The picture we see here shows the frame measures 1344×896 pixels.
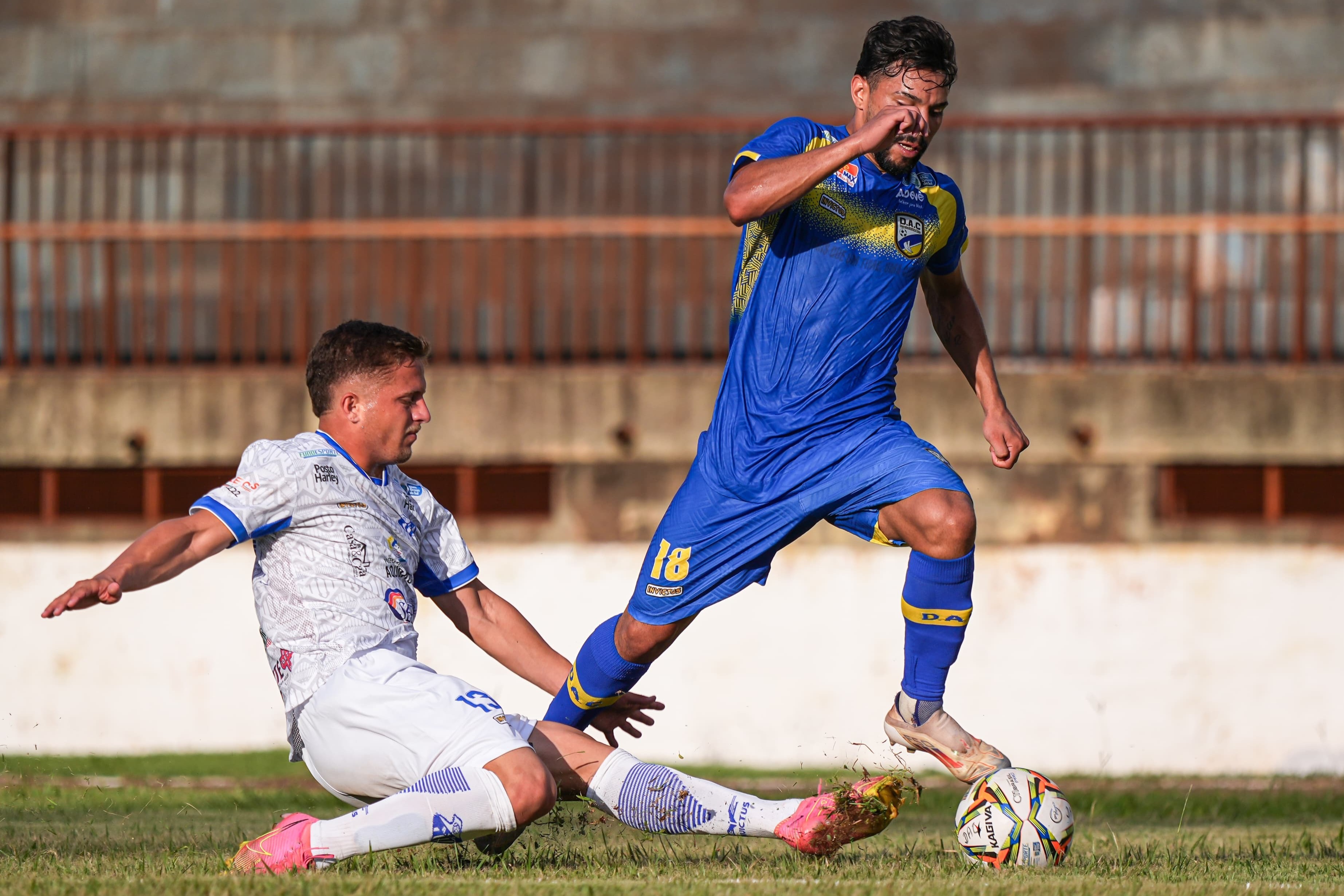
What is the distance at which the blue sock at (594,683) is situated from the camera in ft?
16.9

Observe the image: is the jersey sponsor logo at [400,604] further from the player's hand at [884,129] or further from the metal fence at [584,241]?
the metal fence at [584,241]

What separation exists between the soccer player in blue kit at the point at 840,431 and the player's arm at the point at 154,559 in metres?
1.30

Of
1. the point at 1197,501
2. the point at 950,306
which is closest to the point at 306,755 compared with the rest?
the point at 950,306

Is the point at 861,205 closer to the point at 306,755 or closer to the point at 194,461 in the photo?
the point at 306,755

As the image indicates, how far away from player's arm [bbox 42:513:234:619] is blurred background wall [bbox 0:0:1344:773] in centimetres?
679

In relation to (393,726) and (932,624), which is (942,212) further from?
(393,726)

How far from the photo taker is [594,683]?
16.9 feet

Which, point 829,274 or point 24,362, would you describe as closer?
point 829,274

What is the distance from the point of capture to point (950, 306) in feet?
18.4

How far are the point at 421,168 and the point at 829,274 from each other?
29.2ft

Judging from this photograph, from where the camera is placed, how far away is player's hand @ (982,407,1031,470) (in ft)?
16.9

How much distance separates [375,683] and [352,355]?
3.03 ft

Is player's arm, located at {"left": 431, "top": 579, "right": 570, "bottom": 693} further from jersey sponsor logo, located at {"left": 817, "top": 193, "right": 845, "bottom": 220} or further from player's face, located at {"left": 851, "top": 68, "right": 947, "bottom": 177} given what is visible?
player's face, located at {"left": 851, "top": 68, "right": 947, "bottom": 177}

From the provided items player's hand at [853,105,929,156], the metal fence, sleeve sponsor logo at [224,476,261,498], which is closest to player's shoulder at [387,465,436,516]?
sleeve sponsor logo at [224,476,261,498]
